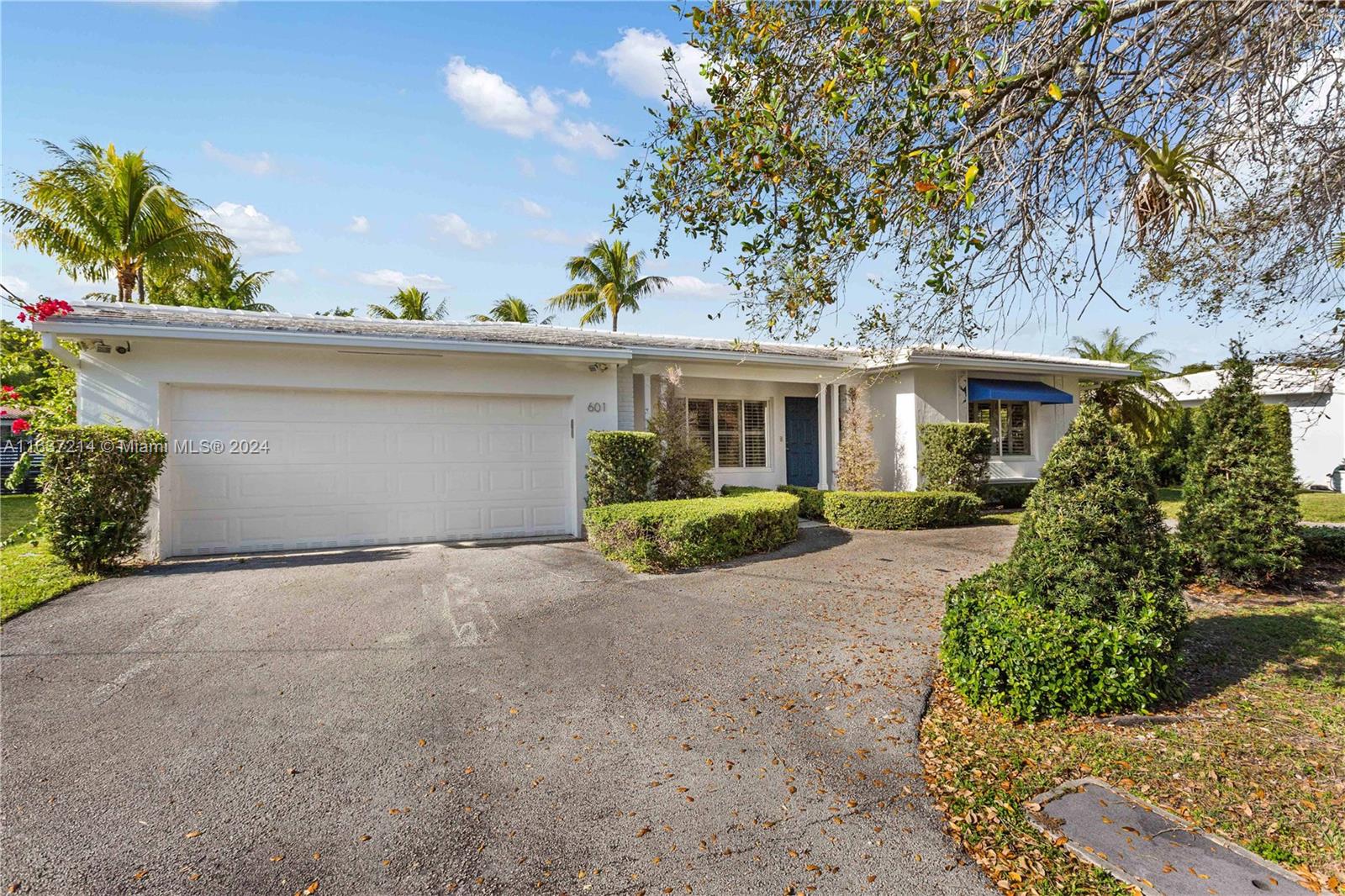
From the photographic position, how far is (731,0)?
4.45 metres

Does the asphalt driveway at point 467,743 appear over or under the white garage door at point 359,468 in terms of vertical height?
under

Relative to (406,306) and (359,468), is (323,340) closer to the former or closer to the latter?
(359,468)

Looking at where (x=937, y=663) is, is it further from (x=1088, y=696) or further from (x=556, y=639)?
(x=556, y=639)

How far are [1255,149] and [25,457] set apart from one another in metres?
12.7

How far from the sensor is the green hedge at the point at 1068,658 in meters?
3.81

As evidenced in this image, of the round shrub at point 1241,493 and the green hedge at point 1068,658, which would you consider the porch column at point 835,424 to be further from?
the green hedge at point 1068,658

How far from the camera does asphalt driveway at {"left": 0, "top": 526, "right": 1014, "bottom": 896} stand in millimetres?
2535

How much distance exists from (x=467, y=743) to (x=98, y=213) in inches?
720

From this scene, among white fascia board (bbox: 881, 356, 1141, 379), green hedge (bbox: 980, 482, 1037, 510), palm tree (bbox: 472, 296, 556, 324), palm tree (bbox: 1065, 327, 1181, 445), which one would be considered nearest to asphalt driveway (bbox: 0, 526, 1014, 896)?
white fascia board (bbox: 881, 356, 1141, 379)

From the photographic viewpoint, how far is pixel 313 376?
29.6 ft

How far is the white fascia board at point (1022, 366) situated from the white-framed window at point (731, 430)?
3.14 metres

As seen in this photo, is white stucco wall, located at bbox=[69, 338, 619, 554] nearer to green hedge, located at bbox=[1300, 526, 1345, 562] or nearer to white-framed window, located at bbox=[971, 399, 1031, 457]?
white-framed window, located at bbox=[971, 399, 1031, 457]

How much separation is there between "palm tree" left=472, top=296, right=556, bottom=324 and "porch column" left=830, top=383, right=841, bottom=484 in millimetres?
18189

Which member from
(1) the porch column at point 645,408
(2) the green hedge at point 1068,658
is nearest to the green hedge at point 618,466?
(1) the porch column at point 645,408
